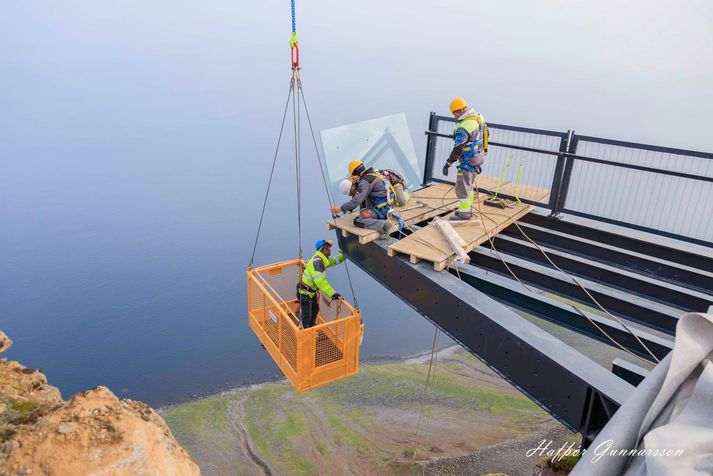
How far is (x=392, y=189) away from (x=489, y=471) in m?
17.1

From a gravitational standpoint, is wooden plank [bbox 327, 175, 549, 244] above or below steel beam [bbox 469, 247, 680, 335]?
above

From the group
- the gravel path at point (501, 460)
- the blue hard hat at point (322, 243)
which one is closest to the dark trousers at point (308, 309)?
the blue hard hat at point (322, 243)

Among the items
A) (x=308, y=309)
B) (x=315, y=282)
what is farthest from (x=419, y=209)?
(x=308, y=309)

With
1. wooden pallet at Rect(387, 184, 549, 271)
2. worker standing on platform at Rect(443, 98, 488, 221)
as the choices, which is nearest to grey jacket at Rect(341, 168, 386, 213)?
wooden pallet at Rect(387, 184, 549, 271)

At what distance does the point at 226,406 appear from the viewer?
109 feet

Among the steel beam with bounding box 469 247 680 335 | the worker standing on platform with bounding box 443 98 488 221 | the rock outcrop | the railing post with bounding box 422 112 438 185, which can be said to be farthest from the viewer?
the railing post with bounding box 422 112 438 185

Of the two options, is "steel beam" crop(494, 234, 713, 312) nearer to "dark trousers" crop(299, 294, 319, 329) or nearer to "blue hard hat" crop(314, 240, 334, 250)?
"blue hard hat" crop(314, 240, 334, 250)

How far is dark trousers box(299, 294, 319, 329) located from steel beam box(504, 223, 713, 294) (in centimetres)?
400

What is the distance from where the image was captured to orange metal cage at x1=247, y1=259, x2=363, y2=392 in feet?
24.7

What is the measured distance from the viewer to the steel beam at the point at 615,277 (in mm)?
7117

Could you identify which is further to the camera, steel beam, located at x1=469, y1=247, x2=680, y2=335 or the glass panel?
the glass panel

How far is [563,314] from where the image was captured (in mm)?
6812

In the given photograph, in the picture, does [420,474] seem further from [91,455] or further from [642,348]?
[91,455]

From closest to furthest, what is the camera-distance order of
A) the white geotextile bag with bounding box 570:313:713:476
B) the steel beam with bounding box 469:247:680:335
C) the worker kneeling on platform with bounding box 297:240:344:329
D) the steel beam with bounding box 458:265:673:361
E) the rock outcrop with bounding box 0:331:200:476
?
the white geotextile bag with bounding box 570:313:713:476, the rock outcrop with bounding box 0:331:200:476, the steel beam with bounding box 458:265:673:361, the steel beam with bounding box 469:247:680:335, the worker kneeling on platform with bounding box 297:240:344:329
